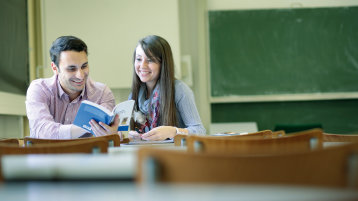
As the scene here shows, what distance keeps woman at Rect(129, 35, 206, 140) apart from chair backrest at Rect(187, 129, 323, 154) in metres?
Result: 1.43

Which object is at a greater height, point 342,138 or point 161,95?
point 161,95

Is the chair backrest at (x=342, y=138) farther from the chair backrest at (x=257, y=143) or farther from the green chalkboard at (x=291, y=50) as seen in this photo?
the green chalkboard at (x=291, y=50)

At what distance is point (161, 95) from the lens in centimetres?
303

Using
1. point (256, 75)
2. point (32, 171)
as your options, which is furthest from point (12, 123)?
point (32, 171)

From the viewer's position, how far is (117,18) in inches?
203

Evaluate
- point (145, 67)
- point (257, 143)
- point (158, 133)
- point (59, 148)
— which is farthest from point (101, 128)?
point (257, 143)

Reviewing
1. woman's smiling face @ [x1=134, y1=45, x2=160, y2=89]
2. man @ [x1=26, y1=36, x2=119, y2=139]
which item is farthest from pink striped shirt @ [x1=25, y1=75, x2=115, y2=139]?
woman's smiling face @ [x1=134, y1=45, x2=160, y2=89]

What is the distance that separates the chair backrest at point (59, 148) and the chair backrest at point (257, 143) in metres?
0.35

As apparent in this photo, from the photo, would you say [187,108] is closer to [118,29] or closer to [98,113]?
[98,113]

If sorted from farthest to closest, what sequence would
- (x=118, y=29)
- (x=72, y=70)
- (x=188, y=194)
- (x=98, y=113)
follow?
(x=118, y=29) < (x=72, y=70) < (x=98, y=113) < (x=188, y=194)

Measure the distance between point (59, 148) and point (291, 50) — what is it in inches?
171

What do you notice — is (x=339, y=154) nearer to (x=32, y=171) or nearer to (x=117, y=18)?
(x=32, y=171)

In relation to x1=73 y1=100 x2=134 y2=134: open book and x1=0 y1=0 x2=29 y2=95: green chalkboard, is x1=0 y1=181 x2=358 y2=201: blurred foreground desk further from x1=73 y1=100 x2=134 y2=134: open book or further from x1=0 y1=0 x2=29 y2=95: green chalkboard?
x1=0 y1=0 x2=29 y2=95: green chalkboard

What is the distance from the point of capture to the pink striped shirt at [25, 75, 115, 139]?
2652 millimetres
